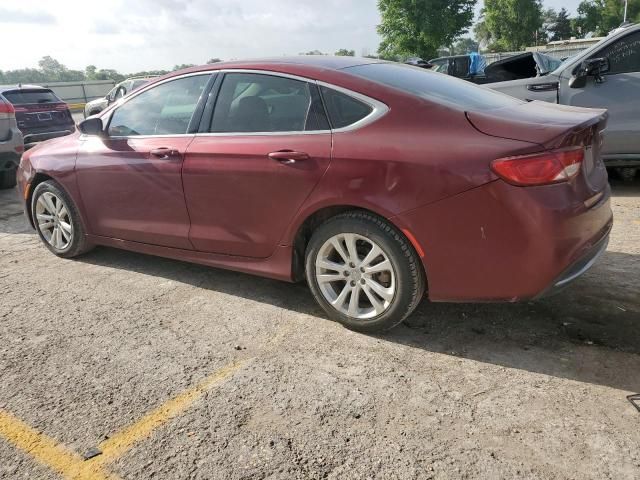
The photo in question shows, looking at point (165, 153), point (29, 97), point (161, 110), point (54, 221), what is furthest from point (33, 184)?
point (29, 97)

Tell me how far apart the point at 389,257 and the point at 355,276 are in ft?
0.91

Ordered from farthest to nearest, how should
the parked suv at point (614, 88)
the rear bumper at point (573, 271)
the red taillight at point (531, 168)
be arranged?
the parked suv at point (614, 88) < the rear bumper at point (573, 271) < the red taillight at point (531, 168)

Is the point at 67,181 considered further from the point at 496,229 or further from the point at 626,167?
the point at 626,167

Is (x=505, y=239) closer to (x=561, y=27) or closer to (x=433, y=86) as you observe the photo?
(x=433, y=86)

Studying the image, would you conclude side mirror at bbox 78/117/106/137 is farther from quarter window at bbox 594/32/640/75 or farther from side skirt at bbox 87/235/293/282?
quarter window at bbox 594/32/640/75

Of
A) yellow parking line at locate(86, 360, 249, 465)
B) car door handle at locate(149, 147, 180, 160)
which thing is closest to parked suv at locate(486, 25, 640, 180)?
car door handle at locate(149, 147, 180, 160)

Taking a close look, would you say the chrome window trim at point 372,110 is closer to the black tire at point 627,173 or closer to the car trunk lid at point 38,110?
the black tire at point 627,173

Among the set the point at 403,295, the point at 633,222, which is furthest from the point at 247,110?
the point at 633,222

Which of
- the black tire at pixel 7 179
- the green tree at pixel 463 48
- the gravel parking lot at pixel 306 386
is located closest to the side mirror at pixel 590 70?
the gravel parking lot at pixel 306 386

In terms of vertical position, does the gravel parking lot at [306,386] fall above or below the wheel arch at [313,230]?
below

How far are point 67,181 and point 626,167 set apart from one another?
587 cm

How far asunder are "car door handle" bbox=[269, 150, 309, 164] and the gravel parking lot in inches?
40.1

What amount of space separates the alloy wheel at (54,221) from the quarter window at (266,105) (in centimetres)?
191

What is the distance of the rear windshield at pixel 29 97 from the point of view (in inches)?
443
